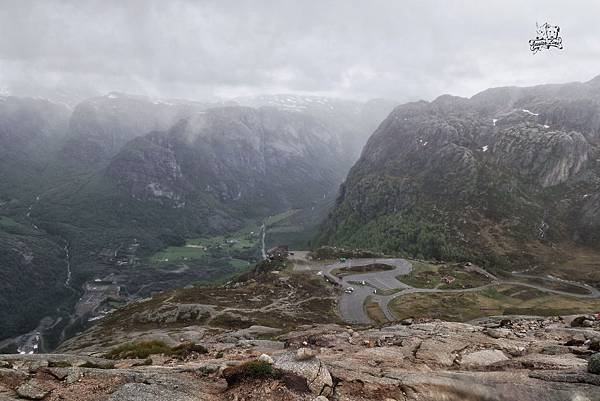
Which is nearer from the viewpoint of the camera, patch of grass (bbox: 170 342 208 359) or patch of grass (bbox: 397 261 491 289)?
patch of grass (bbox: 170 342 208 359)

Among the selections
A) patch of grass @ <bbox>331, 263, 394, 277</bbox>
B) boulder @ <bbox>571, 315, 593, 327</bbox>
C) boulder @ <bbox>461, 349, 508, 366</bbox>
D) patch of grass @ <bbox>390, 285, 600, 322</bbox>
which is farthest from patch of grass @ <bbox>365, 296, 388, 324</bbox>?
boulder @ <bbox>461, 349, 508, 366</bbox>

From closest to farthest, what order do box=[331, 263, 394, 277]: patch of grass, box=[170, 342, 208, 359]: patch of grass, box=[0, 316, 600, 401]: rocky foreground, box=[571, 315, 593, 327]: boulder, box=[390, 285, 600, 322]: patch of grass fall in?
box=[0, 316, 600, 401]: rocky foreground, box=[170, 342, 208, 359]: patch of grass, box=[571, 315, 593, 327]: boulder, box=[390, 285, 600, 322]: patch of grass, box=[331, 263, 394, 277]: patch of grass

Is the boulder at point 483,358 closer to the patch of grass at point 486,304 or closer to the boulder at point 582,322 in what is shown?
the boulder at point 582,322

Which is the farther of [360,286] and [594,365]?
[360,286]

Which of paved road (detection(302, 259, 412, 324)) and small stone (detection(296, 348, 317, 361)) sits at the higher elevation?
small stone (detection(296, 348, 317, 361))

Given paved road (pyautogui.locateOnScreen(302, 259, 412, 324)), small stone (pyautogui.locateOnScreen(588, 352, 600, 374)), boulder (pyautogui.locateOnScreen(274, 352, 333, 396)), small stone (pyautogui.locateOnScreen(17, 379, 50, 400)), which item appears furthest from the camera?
paved road (pyautogui.locateOnScreen(302, 259, 412, 324))

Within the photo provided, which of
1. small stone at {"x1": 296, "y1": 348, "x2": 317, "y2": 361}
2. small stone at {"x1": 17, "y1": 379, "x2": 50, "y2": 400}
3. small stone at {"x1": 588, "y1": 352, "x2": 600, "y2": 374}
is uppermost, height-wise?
small stone at {"x1": 588, "y1": 352, "x2": 600, "y2": 374}

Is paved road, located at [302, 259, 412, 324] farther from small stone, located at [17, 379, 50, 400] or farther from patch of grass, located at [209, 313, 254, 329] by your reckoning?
small stone, located at [17, 379, 50, 400]

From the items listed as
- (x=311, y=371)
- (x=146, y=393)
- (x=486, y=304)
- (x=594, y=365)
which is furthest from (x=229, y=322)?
(x=594, y=365)

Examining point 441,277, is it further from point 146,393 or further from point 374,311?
point 146,393
